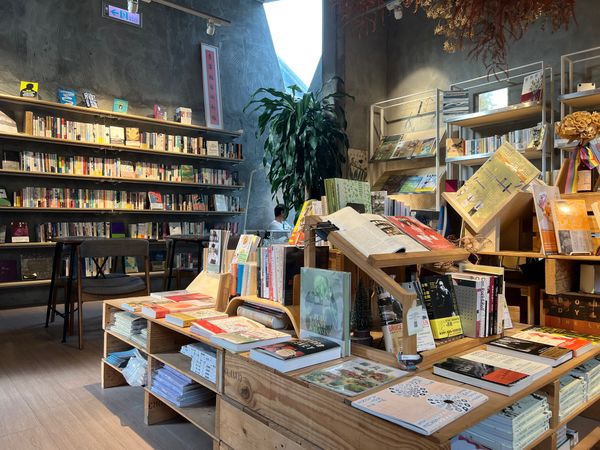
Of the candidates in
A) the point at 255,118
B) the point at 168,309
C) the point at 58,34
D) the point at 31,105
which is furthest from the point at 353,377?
the point at 255,118

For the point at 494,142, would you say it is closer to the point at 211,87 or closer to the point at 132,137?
the point at 211,87

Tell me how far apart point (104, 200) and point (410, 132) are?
3849mm

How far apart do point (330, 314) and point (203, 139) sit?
5303 mm

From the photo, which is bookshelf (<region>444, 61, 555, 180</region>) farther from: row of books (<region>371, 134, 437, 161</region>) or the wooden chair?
the wooden chair

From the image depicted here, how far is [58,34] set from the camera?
210 inches

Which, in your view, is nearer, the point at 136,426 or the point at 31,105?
the point at 136,426

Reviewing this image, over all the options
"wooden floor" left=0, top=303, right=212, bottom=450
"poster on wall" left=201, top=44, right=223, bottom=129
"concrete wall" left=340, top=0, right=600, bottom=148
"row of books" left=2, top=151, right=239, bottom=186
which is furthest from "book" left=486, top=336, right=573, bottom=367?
"poster on wall" left=201, top=44, right=223, bottom=129

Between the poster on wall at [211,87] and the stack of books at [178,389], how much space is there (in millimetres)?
4823

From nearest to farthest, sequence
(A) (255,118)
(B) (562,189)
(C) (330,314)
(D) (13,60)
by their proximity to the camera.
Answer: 1. (C) (330,314)
2. (B) (562,189)
3. (D) (13,60)
4. (A) (255,118)

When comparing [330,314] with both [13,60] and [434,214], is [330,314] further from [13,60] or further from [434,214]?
[13,60]

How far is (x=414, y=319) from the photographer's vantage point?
1396 mm

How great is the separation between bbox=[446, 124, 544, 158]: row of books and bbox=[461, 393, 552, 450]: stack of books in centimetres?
312

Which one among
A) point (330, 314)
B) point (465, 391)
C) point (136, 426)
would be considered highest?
point (330, 314)

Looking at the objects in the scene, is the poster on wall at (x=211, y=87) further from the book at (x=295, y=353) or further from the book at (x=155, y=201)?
the book at (x=295, y=353)
